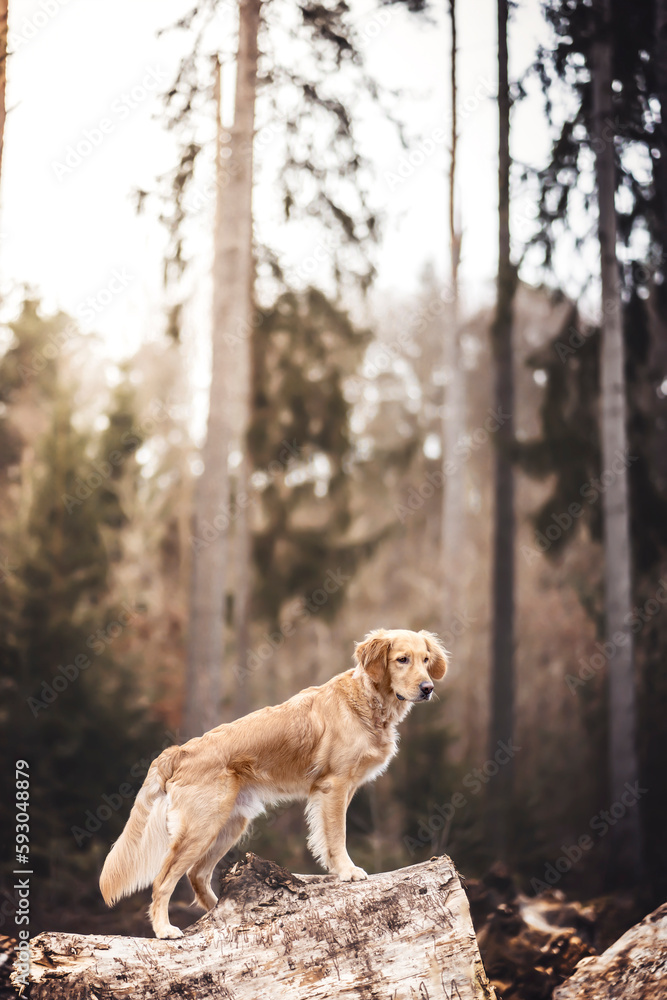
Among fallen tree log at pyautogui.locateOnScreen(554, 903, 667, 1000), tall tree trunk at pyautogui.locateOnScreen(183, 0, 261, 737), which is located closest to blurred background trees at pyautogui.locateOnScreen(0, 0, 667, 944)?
tall tree trunk at pyautogui.locateOnScreen(183, 0, 261, 737)

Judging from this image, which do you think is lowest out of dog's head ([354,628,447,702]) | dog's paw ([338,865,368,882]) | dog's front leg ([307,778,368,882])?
dog's paw ([338,865,368,882])

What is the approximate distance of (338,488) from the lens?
538 inches

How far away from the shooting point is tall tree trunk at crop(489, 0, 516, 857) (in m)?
10.4

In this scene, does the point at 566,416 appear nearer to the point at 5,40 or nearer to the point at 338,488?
the point at 338,488

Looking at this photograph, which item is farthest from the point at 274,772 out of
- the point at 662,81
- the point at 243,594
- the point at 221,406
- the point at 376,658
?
the point at 662,81

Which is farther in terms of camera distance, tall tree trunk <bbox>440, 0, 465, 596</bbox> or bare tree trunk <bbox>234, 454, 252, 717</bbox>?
tall tree trunk <bbox>440, 0, 465, 596</bbox>

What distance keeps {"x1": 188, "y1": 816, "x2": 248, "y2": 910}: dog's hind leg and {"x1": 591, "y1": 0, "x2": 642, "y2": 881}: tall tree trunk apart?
632 cm

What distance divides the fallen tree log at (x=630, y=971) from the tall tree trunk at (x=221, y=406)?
16.3ft

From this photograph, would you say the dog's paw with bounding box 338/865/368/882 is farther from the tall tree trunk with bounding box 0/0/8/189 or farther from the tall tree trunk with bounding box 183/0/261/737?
the tall tree trunk with bounding box 0/0/8/189

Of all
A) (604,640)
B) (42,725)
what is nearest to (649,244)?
(604,640)

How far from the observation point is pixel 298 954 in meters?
3.80

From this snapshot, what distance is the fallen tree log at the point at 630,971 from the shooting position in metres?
4.32

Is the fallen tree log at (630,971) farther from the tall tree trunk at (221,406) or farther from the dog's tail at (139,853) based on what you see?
the tall tree trunk at (221,406)

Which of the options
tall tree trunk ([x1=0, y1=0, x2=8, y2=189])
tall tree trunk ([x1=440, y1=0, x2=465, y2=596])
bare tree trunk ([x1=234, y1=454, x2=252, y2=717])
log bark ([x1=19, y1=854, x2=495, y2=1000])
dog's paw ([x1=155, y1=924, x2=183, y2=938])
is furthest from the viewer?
tall tree trunk ([x1=440, y1=0, x2=465, y2=596])
